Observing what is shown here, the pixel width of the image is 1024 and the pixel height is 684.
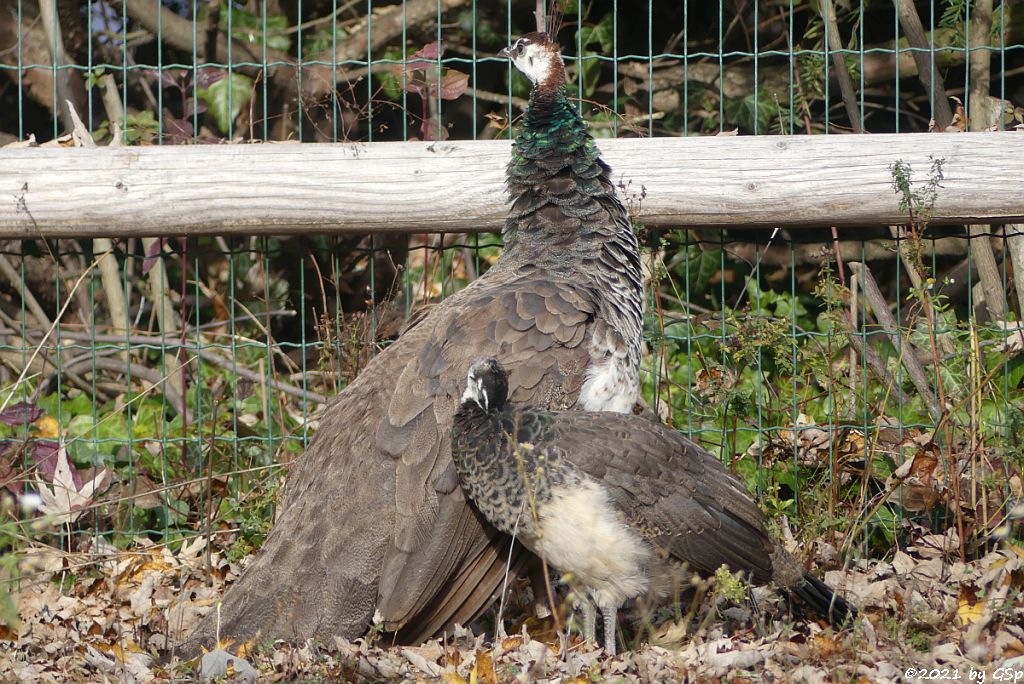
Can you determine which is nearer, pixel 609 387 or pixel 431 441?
pixel 431 441

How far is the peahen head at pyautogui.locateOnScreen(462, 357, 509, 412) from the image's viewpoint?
3.75 meters

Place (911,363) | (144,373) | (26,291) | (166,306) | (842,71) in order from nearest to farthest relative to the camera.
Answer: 1. (911,363)
2. (842,71)
3. (144,373)
4. (26,291)
5. (166,306)

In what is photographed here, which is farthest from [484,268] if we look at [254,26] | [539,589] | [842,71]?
[539,589]

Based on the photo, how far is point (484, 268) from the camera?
7277 mm

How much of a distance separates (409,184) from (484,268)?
255 centimetres

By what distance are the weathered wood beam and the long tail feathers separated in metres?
1.48

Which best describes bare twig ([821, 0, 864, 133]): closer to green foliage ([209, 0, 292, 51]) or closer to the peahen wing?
the peahen wing

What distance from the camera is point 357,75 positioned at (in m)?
6.89

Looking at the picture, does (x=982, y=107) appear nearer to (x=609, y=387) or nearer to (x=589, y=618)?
(x=609, y=387)

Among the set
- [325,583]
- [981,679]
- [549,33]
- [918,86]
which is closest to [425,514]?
[325,583]

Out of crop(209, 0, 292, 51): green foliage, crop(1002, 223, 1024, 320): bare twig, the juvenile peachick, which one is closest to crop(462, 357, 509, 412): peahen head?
the juvenile peachick

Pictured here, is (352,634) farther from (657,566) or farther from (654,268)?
(654,268)

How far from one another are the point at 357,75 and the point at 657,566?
4.08 metres

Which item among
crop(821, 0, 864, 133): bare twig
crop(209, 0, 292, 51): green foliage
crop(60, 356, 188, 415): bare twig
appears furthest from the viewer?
crop(209, 0, 292, 51): green foliage
